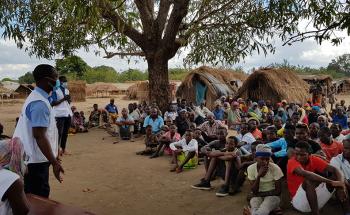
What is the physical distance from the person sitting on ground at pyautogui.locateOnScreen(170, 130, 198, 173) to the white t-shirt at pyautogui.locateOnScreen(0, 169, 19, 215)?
5308mm

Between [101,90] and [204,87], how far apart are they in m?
22.2

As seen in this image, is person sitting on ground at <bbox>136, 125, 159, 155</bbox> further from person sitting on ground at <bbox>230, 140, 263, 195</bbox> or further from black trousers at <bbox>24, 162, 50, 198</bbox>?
black trousers at <bbox>24, 162, 50, 198</bbox>

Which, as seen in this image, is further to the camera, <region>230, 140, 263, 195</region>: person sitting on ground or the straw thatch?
the straw thatch

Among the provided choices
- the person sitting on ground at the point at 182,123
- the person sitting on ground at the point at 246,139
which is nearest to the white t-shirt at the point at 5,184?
the person sitting on ground at the point at 246,139

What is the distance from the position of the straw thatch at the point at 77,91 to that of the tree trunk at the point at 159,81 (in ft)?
64.5

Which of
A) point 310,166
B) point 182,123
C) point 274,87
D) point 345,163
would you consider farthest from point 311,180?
point 274,87

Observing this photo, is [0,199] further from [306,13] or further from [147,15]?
[147,15]

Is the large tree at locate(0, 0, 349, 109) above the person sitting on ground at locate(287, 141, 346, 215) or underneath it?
above

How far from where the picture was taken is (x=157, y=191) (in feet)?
21.4

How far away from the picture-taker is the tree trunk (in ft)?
43.9

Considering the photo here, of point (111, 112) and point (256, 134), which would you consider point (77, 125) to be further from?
point (256, 134)

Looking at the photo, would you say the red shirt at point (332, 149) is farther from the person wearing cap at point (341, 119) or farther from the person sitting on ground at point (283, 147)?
the person wearing cap at point (341, 119)

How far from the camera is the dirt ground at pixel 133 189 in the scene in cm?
562

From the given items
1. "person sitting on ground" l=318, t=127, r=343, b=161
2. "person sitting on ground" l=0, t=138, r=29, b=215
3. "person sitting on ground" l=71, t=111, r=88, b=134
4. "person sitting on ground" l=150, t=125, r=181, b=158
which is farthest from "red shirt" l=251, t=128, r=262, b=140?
"person sitting on ground" l=71, t=111, r=88, b=134
